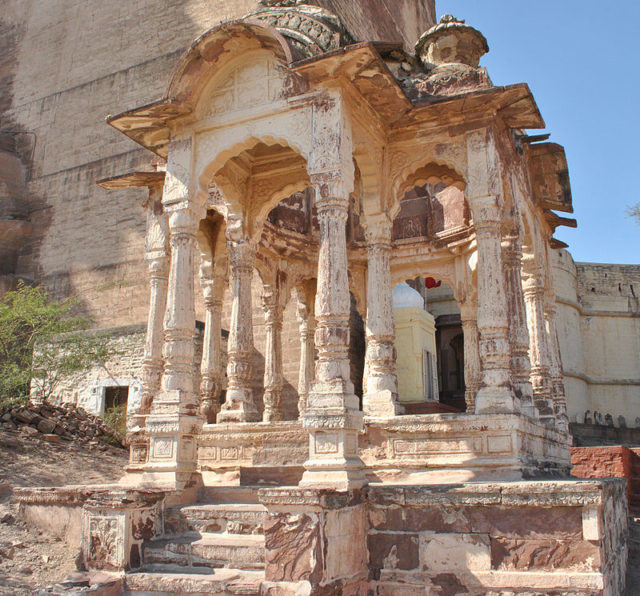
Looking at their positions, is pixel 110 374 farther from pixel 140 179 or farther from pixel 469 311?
pixel 469 311

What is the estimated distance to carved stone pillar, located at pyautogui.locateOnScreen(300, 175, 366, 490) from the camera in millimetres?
6020

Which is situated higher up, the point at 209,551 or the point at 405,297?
the point at 405,297

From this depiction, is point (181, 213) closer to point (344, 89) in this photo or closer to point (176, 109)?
point (176, 109)

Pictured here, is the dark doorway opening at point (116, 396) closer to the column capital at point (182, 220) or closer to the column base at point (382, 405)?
the column capital at point (182, 220)

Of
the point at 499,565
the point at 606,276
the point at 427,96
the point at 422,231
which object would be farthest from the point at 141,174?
the point at 606,276

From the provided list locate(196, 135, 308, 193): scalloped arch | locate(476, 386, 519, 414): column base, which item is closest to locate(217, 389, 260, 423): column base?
locate(196, 135, 308, 193): scalloped arch

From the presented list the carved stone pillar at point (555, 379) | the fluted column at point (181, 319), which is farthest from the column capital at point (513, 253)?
the fluted column at point (181, 319)

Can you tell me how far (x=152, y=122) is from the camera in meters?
8.38

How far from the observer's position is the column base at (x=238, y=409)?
30.6 feet

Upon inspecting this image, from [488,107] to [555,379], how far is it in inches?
190

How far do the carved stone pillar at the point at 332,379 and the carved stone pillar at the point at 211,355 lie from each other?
4.39m

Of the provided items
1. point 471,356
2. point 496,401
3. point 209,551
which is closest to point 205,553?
→ point 209,551

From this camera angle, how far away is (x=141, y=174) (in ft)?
31.8

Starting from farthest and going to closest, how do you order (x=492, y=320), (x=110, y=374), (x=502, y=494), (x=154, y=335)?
(x=110, y=374)
(x=154, y=335)
(x=492, y=320)
(x=502, y=494)
